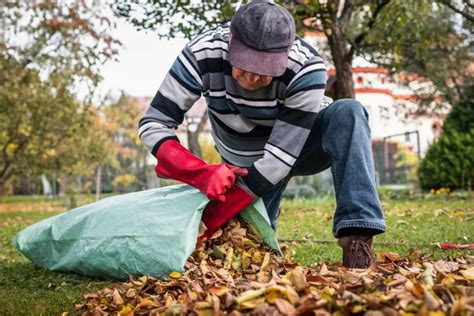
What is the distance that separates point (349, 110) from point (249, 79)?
1.31 feet

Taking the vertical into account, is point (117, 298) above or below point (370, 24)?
below

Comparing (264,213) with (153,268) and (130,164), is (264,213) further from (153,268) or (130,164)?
(130,164)

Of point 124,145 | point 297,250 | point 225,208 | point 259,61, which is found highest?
point 124,145

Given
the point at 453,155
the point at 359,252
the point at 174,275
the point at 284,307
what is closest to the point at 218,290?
the point at 284,307

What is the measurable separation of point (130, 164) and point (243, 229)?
19.6 m

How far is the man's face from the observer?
7.84 feet

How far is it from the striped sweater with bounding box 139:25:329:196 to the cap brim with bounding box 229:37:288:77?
0.60ft

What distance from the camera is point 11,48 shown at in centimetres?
999

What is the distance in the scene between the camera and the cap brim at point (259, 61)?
2299 millimetres

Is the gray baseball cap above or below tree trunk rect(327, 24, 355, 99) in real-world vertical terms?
below

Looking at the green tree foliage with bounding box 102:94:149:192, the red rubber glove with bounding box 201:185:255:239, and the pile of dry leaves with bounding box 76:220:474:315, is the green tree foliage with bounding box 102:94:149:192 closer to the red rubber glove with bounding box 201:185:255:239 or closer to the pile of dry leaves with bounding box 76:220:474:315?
the red rubber glove with bounding box 201:185:255:239

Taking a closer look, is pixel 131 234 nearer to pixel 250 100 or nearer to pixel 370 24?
pixel 250 100

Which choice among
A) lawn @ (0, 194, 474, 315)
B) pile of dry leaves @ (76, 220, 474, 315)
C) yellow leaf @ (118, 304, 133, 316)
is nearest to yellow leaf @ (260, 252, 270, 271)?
pile of dry leaves @ (76, 220, 474, 315)

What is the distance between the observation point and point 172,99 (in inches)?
104
